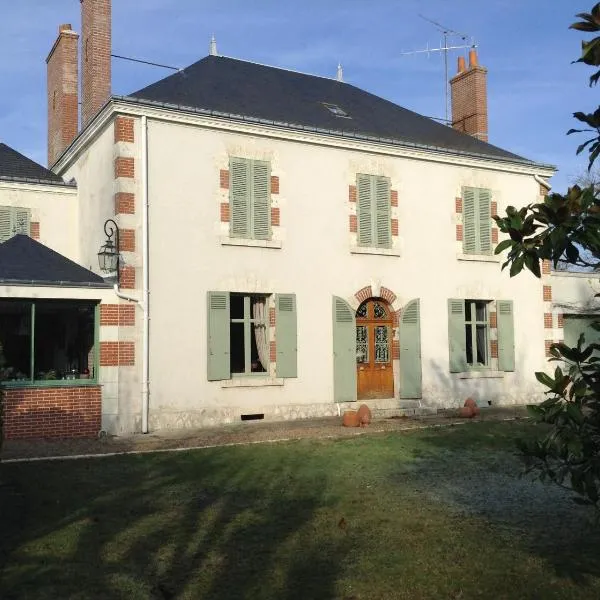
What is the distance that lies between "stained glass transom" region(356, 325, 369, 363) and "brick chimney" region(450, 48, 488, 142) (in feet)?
23.1

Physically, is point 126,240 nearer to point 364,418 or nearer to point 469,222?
point 364,418

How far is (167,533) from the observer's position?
596 cm

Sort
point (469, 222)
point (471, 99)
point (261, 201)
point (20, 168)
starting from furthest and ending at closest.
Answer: point (471, 99), point (469, 222), point (20, 168), point (261, 201)

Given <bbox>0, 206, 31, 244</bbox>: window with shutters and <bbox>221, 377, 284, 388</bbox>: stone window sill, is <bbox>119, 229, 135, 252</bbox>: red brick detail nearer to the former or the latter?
<bbox>221, 377, 284, 388</bbox>: stone window sill

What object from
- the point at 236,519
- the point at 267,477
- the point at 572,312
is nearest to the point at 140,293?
the point at 267,477

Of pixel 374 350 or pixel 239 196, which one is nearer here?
pixel 239 196

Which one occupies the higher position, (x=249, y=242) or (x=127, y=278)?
(x=249, y=242)

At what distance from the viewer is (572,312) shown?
733 inches

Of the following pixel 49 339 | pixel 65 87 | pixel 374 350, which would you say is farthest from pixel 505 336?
pixel 65 87

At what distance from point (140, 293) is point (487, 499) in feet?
23.2

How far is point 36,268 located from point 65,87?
632cm

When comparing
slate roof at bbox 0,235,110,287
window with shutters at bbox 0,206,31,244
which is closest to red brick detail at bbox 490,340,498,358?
slate roof at bbox 0,235,110,287

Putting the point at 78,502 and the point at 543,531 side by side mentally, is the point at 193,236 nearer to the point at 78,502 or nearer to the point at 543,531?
the point at 78,502

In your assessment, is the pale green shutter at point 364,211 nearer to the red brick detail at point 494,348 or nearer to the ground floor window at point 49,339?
the red brick detail at point 494,348
